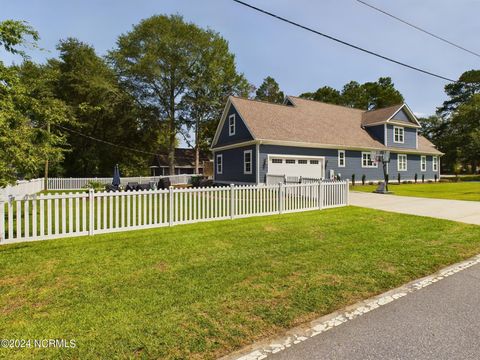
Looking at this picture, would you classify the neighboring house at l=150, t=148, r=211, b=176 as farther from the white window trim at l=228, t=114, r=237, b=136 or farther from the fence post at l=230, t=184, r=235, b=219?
the fence post at l=230, t=184, r=235, b=219

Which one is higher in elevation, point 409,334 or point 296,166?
point 296,166

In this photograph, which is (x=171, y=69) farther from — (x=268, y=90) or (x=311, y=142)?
(x=268, y=90)

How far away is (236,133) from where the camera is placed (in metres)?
23.2

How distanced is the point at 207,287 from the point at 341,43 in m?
8.55

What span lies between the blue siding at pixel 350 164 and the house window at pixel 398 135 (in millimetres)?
1508

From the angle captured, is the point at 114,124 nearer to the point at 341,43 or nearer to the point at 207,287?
the point at 341,43

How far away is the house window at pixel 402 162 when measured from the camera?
93.5ft

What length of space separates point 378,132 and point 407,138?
3753 millimetres

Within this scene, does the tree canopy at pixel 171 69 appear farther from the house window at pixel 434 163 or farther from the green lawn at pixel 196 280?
the green lawn at pixel 196 280

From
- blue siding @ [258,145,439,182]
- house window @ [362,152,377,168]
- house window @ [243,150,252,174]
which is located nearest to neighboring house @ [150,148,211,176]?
house window @ [243,150,252,174]

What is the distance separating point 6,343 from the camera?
2.87m

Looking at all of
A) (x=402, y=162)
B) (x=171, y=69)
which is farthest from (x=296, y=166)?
(x=171, y=69)

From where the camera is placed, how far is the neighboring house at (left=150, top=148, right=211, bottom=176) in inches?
1739

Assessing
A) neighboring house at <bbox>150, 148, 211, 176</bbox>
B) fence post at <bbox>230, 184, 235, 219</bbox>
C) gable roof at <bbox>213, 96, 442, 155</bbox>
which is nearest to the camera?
fence post at <bbox>230, 184, 235, 219</bbox>
